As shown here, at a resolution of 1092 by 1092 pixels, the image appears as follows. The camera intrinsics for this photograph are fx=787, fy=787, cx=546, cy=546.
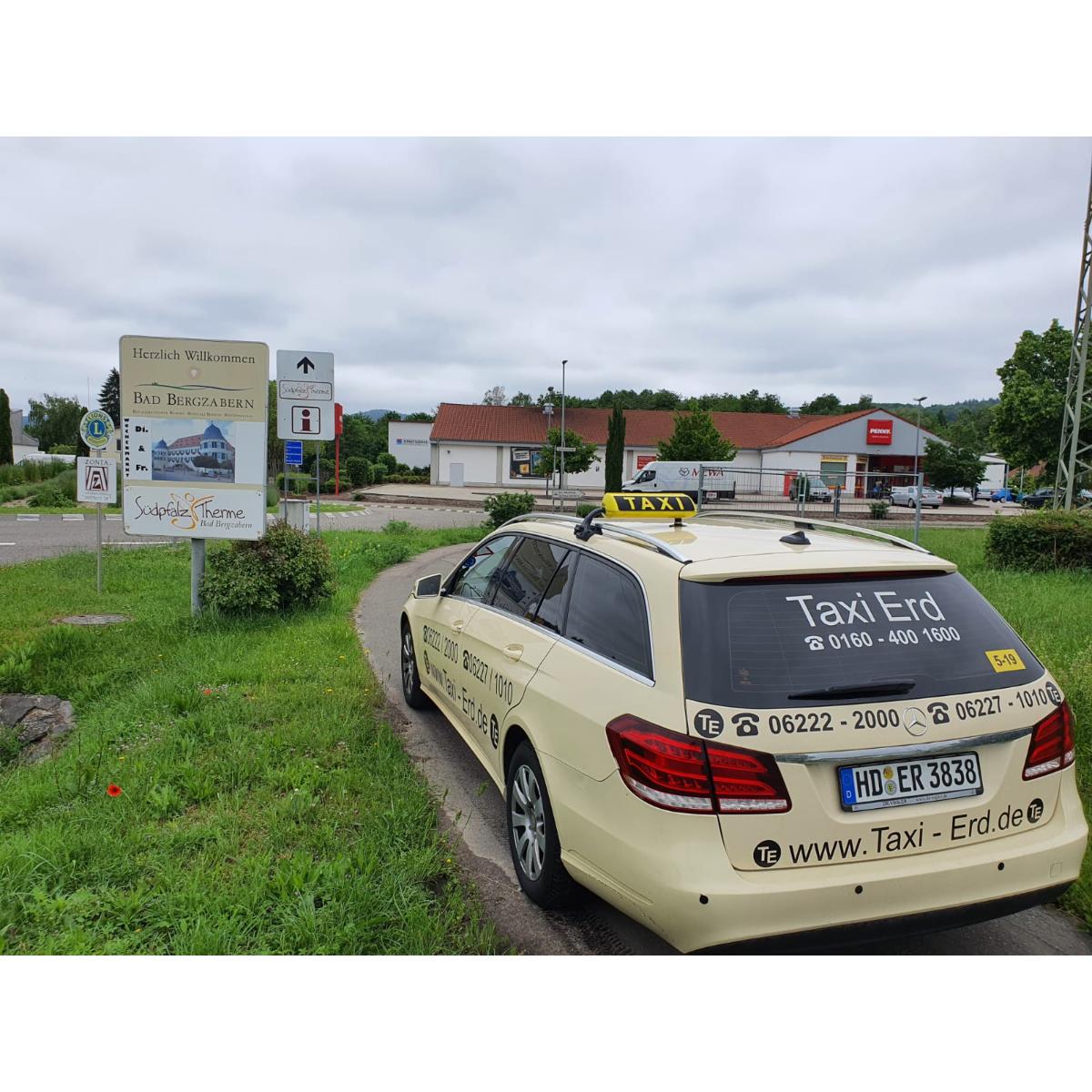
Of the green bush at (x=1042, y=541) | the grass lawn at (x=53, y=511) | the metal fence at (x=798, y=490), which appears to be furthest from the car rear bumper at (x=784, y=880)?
the grass lawn at (x=53, y=511)

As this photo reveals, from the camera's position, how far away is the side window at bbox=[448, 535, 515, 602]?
189 inches

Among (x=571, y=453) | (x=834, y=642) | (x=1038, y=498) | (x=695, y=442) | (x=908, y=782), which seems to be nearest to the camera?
(x=908, y=782)

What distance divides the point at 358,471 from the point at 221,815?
173 ft

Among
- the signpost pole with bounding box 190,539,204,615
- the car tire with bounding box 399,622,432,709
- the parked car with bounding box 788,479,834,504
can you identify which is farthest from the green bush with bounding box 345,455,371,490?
the car tire with bounding box 399,622,432,709

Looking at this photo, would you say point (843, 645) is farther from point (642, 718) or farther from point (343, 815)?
point (343, 815)

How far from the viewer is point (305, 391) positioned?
12.6m

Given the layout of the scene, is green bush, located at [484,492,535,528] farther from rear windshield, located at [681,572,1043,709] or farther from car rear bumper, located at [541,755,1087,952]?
car rear bumper, located at [541,755,1087,952]

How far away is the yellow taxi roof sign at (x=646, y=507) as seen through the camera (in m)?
4.29

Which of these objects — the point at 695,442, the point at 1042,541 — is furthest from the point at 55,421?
the point at 1042,541

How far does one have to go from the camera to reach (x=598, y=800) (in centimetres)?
281

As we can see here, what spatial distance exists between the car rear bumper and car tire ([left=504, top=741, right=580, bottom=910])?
0.33m

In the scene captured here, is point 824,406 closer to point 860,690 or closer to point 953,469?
point 953,469

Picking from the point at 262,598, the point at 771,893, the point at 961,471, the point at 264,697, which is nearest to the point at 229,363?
the point at 262,598

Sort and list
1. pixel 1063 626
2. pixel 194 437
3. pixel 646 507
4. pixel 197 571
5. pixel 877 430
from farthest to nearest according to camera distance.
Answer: pixel 877 430
pixel 197 571
pixel 194 437
pixel 1063 626
pixel 646 507
